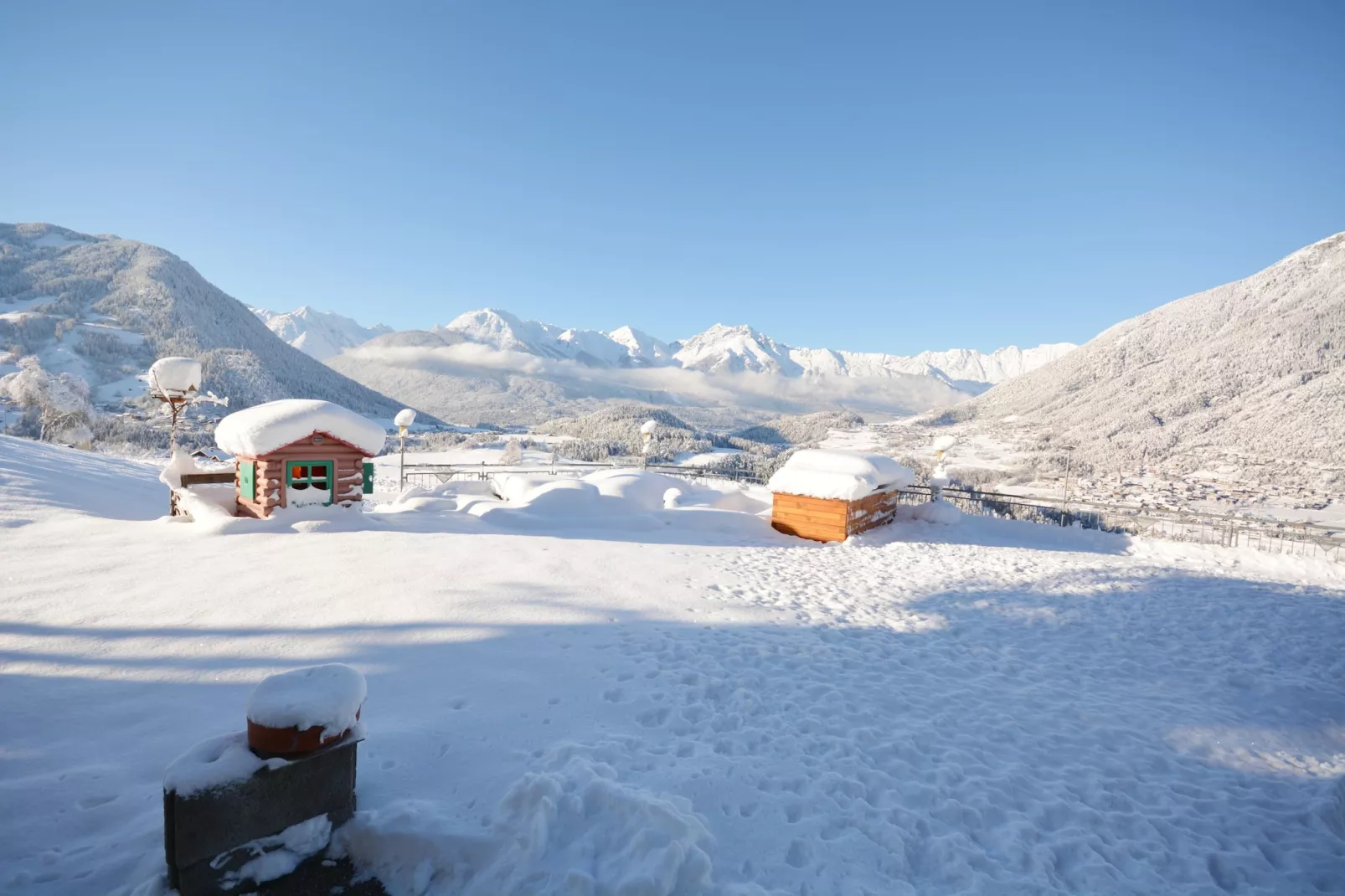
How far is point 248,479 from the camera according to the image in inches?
398

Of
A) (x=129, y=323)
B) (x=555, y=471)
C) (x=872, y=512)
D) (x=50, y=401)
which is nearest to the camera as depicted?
(x=872, y=512)

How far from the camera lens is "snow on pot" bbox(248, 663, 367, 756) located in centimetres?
235

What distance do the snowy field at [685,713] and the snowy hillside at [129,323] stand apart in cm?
6835

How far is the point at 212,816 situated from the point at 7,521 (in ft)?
34.4

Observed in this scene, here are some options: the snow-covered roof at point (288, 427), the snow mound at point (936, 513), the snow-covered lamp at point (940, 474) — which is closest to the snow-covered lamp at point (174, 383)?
the snow-covered roof at point (288, 427)

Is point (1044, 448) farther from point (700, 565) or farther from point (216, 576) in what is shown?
point (216, 576)

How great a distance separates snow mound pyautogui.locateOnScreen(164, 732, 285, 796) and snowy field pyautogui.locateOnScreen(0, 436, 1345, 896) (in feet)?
1.86

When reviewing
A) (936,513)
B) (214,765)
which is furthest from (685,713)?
(936,513)

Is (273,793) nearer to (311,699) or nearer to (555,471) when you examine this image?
(311,699)

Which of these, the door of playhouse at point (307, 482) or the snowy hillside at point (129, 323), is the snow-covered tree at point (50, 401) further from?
the snowy hillside at point (129, 323)

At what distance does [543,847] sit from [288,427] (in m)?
9.68

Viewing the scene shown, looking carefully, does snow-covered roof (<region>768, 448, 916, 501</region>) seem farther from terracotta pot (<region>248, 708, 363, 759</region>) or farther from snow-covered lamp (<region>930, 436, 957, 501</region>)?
terracotta pot (<region>248, 708, 363, 759</region>)

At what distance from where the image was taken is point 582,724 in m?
4.12

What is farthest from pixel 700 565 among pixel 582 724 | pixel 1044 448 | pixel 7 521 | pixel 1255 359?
pixel 1255 359
